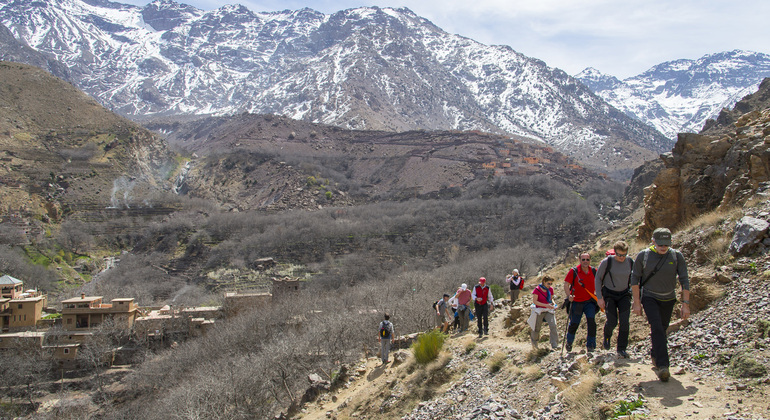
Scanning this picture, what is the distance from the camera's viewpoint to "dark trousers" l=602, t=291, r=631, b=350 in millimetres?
7145

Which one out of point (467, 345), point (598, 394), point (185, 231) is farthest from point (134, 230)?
point (598, 394)

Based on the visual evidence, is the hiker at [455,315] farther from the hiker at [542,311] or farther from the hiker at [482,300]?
the hiker at [542,311]

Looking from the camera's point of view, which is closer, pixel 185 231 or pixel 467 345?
pixel 467 345

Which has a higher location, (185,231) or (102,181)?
(102,181)

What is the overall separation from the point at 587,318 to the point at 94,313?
32.0m

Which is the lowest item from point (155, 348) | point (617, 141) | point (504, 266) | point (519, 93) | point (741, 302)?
point (155, 348)

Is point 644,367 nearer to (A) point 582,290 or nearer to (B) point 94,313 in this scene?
(A) point 582,290

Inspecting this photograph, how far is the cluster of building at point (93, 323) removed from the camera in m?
29.7

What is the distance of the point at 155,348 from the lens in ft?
102

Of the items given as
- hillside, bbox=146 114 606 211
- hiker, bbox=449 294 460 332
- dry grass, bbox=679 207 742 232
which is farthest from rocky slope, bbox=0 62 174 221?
dry grass, bbox=679 207 742 232

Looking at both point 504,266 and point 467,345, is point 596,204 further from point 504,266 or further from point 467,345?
point 467,345

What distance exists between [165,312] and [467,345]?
28.1 meters

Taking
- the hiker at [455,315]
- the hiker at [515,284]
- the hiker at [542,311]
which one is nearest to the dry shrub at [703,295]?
the hiker at [542,311]

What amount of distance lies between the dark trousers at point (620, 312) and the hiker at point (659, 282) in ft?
1.85
